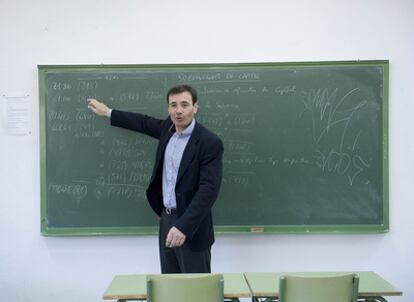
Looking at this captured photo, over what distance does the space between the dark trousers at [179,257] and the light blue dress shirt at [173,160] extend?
0.13m

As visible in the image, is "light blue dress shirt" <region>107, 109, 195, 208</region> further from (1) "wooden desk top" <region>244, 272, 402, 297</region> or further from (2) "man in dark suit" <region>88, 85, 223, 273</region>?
(1) "wooden desk top" <region>244, 272, 402, 297</region>

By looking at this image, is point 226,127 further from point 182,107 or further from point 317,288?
point 317,288

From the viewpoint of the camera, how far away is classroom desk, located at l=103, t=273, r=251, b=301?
91.6 inches

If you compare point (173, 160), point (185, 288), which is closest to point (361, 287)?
point (185, 288)

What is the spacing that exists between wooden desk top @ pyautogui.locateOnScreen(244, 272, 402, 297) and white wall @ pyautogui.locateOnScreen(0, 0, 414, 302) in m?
1.05

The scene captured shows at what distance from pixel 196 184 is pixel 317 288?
1085mm

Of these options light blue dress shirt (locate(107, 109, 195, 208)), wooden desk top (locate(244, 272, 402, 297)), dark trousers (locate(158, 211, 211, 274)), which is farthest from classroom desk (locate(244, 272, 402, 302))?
light blue dress shirt (locate(107, 109, 195, 208))

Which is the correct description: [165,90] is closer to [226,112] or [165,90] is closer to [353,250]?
[226,112]

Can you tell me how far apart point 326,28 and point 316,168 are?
1.19 metres

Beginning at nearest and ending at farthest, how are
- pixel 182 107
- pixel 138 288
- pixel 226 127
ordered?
1. pixel 138 288
2. pixel 182 107
3. pixel 226 127

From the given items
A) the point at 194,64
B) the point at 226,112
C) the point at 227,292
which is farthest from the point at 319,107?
the point at 227,292

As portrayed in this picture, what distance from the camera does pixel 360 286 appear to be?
2451 millimetres

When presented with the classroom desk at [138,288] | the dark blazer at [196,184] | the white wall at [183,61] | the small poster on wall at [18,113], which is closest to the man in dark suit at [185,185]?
the dark blazer at [196,184]

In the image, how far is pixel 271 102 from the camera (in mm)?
3582
